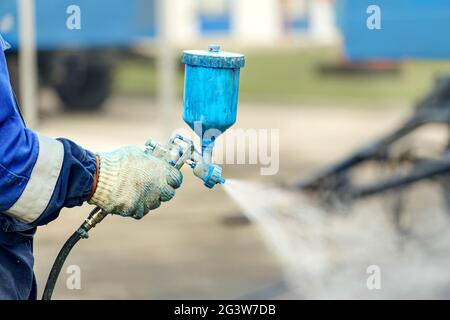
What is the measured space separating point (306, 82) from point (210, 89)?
14.3m

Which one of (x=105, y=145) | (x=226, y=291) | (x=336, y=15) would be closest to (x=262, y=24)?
(x=105, y=145)

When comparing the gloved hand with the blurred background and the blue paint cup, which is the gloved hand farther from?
the blurred background

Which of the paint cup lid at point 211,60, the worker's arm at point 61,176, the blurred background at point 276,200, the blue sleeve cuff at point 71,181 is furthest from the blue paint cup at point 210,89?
the blurred background at point 276,200

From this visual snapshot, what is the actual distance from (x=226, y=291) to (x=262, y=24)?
13486 mm

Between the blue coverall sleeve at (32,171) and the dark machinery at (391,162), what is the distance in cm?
361

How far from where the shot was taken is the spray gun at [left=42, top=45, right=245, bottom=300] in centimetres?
272

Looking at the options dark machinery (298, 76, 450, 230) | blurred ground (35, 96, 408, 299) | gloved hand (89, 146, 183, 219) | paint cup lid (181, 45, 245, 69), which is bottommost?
blurred ground (35, 96, 408, 299)

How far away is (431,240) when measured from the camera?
6.12m

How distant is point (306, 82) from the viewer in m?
16.9

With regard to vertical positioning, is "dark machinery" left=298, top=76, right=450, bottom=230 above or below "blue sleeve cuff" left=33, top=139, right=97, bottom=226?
below

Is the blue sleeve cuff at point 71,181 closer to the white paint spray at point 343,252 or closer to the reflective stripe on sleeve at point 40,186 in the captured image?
the reflective stripe on sleeve at point 40,186

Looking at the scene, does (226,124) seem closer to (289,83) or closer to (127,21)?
(127,21)

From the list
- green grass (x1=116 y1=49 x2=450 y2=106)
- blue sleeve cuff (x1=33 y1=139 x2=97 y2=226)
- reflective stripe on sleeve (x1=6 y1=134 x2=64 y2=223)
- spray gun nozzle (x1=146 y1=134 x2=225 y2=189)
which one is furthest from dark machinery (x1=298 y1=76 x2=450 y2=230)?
green grass (x1=116 y1=49 x2=450 y2=106)

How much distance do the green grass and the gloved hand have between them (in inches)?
445
